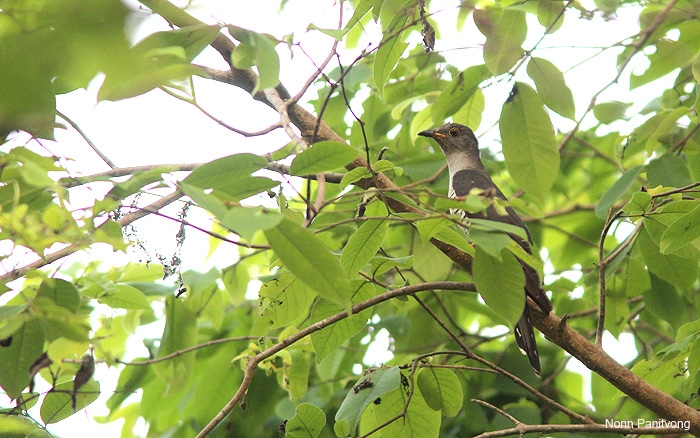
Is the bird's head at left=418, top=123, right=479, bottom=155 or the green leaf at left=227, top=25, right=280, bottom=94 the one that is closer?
the green leaf at left=227, top=25, right=280, bottom=94

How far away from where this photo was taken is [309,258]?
1883 mm

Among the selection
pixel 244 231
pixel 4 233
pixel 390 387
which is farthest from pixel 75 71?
pixel 390 387

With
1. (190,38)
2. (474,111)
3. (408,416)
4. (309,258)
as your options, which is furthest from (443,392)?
(190,38)

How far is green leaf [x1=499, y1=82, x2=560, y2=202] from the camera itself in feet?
9.67

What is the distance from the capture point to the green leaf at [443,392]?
2.87 m

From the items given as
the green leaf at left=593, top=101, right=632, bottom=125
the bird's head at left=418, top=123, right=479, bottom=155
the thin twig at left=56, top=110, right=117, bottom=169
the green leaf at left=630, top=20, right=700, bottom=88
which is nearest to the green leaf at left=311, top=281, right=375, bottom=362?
the thin twig at left=56, top=110, right=117, bottom=169

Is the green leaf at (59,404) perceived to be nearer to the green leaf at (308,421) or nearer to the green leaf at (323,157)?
the green leaf at (308,421)

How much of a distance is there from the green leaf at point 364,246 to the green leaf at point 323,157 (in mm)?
461

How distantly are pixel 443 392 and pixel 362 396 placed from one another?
16.9 inches

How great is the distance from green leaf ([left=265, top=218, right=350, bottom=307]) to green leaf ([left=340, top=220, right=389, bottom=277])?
0.45 metres

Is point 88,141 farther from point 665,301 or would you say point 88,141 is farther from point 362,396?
point 665,301

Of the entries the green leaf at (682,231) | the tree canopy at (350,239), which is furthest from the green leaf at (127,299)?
the green leaf at (682,231)

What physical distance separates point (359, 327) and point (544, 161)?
3.65 feet

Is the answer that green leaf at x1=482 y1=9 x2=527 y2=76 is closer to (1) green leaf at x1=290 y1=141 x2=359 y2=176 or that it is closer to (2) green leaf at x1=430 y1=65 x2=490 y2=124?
(2) green leaf at x1=430 y1=65 x2=490 y2=124
